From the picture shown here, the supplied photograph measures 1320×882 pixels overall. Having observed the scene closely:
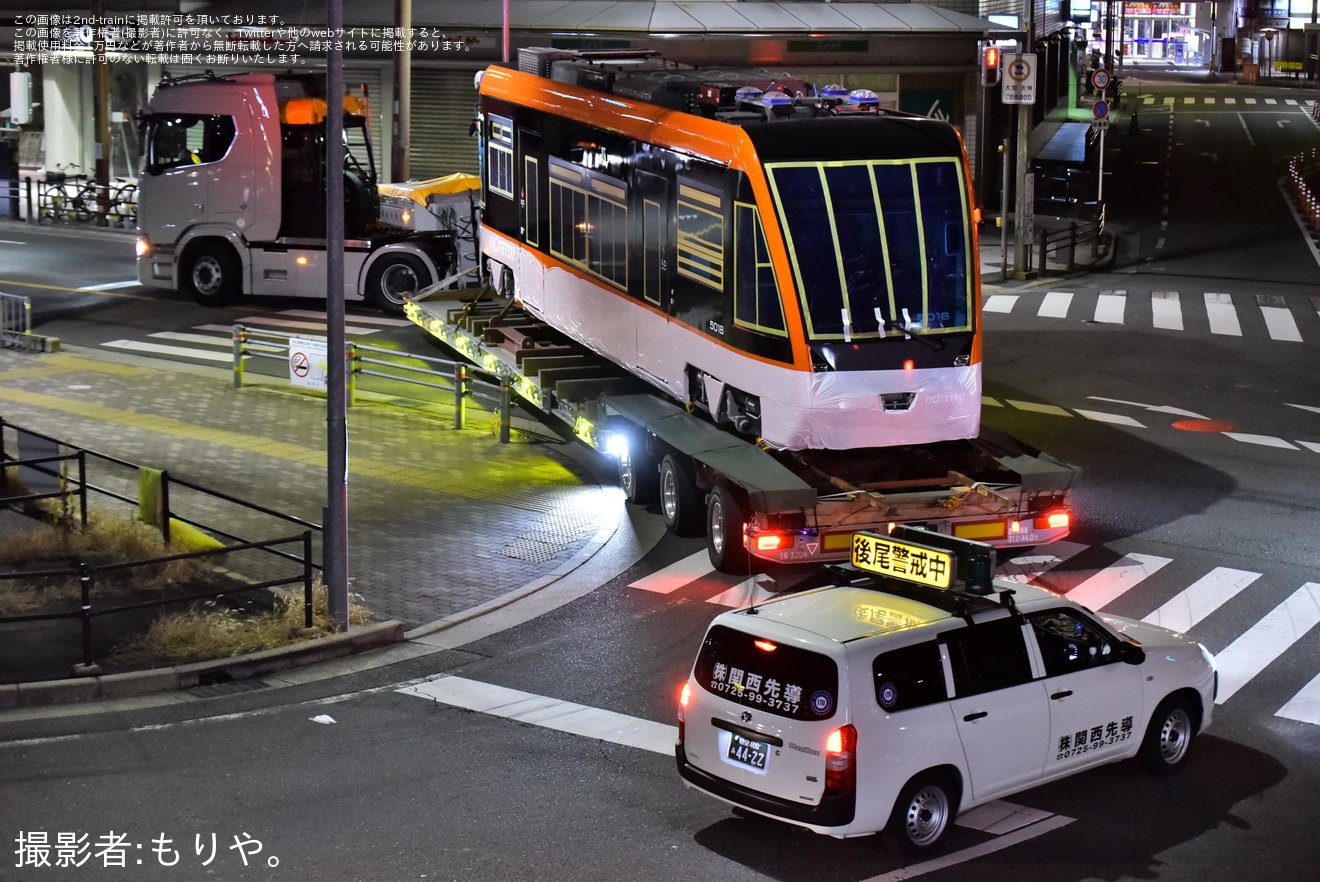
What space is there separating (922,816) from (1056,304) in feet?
77.1

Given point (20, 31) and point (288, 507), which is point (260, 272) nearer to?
point (288, 507)

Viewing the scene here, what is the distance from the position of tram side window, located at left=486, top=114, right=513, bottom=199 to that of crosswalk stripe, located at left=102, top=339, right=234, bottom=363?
567 centimetres

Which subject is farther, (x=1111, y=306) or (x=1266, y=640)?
(x=1111, y=306)

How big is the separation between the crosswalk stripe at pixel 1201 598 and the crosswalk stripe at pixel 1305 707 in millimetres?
1526

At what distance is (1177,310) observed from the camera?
1228 inches

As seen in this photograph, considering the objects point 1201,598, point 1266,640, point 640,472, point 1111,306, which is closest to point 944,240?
point 1201,598

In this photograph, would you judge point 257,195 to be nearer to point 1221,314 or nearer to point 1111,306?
point 1111,306

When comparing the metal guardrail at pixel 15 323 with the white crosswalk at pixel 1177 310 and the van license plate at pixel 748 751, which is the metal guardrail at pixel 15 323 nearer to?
the white crosswalk at pixel 1177 310

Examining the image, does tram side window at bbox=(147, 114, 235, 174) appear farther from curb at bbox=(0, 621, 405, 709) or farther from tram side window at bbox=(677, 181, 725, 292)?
curb at bbox=(0, 621, 405, 709)


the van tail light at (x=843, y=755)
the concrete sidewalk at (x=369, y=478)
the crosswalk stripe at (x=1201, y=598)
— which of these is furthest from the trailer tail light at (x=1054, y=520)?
the van tail light at (x=843, y=755)

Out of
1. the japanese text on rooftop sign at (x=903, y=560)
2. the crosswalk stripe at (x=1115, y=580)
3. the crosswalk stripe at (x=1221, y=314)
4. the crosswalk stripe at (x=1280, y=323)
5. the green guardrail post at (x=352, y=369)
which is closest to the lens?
the japanese text on rooftop sign at (x=903, y=560)

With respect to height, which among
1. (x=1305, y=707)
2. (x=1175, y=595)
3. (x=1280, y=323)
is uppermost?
(x=1280, y=323)

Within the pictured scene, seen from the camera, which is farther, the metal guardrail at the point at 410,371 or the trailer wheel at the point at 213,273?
the trailer wheel at the point at 213,273

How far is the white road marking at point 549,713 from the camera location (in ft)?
39.4
